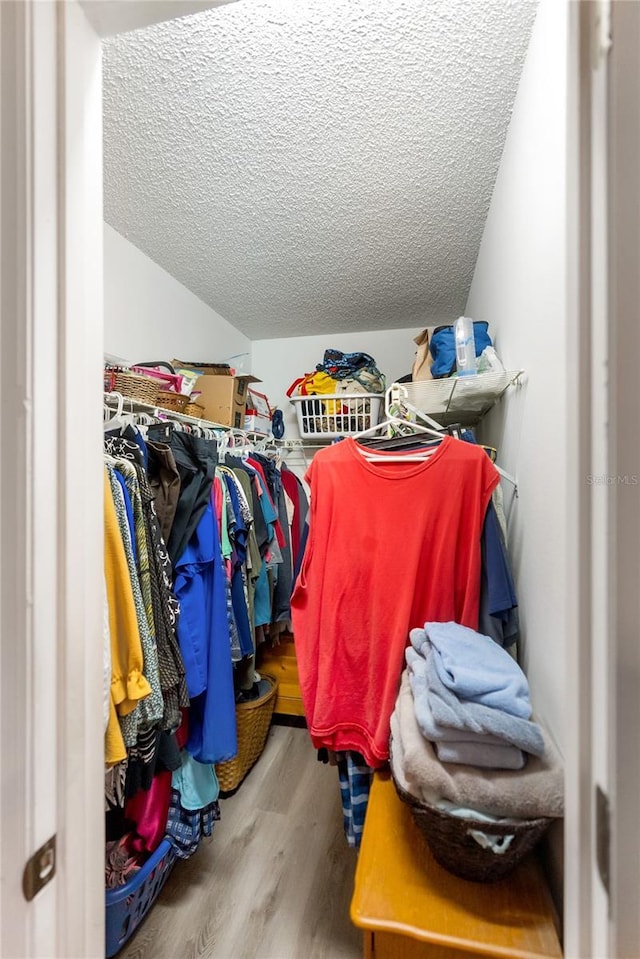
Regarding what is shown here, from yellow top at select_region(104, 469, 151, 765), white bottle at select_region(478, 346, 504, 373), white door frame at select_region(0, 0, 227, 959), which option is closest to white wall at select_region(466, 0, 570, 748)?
white bottle at select_region(478, 346, 504, 373)

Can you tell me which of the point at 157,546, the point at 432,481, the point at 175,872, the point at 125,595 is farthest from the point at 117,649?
the point at 175,872

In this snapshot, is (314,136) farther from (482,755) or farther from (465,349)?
(482,755)

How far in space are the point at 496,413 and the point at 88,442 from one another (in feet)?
4.28

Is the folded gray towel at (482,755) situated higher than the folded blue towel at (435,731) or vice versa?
the folded blue towel at (435,731)

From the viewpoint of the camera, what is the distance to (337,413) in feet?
7.76

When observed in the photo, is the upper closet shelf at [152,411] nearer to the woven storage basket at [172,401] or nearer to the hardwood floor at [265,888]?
the woven storage basket at [172,401]

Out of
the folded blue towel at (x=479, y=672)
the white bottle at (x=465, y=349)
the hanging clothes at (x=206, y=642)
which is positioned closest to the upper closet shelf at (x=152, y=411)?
the hanging clothes at (x=206, y=642)

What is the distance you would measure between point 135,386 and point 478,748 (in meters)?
1.46

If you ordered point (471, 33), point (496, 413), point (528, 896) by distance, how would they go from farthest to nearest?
point (496, 413) < point (471, 33) < point (528, 896)

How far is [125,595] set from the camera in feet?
3.46

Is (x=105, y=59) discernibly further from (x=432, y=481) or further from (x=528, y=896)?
(x=528, y=896)

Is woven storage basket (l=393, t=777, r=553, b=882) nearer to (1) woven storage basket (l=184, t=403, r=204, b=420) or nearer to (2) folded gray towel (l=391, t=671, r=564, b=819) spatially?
(2) folded gray towel (l=391, t=671, r=564, b=819)

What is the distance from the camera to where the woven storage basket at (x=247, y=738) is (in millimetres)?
1781

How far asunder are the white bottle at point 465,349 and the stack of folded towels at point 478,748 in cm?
88
